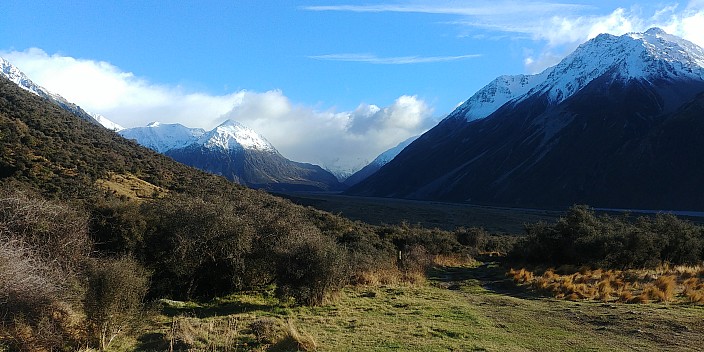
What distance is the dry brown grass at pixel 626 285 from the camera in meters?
17.0

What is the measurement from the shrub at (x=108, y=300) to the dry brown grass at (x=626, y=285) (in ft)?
53.7

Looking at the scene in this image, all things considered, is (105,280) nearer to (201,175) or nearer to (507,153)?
(201,175)

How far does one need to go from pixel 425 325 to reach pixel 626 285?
11.5 m

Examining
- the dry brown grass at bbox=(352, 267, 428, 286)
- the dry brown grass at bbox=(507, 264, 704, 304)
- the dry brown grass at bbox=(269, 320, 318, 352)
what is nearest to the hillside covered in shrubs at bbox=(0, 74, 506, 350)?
the dry brown grass at bbox=(352, 267, 428, 286)

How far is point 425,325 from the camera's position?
1382 centimetres

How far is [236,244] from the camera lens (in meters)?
18.9

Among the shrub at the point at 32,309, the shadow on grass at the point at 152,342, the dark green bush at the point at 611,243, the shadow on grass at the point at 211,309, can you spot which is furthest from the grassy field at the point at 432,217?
the shrub at the point at 32,309

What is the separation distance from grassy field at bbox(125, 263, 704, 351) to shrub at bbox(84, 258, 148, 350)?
2.06 feet

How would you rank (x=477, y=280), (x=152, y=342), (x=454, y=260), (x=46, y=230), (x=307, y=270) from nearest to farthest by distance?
(x=152, y=342), (x=46, y=230), (x=307, y=270), (x=477, y=280), (x=454, y=260)

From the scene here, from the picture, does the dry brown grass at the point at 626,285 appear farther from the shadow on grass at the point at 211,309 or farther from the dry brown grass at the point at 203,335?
the dry brown grass at the point at 203,335

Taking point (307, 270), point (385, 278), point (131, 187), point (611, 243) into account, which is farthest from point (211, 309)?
point (131, 187)

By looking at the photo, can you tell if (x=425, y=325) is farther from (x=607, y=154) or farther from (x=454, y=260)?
(x=607, y=154)

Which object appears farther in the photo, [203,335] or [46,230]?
[46,230]

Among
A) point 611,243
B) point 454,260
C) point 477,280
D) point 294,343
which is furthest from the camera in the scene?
point 454,260
